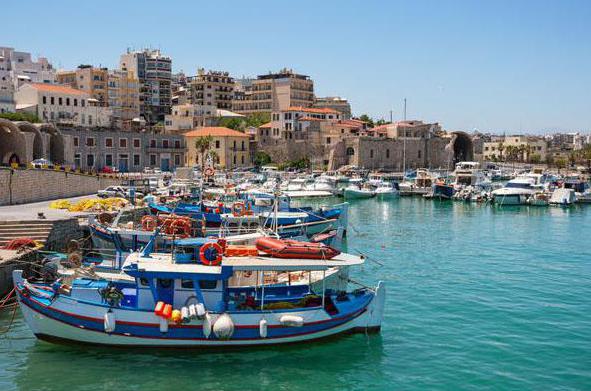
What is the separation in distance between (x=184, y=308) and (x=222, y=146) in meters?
72.7

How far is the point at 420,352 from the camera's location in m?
19.3

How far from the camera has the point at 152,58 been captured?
12325 centimetres

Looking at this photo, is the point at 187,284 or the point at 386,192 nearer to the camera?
the point at 187,284

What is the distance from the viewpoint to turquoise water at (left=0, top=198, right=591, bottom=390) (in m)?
17.2

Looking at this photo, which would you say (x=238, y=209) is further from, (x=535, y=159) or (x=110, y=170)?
(x=535, y=159)

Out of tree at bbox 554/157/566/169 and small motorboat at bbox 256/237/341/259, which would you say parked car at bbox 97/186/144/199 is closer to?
small motorboat at bbox 256/237/341/259

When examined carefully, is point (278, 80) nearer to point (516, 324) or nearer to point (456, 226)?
point (456, 226)

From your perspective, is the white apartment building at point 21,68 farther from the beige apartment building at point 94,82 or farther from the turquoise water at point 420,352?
the turquoise water at point 420,352

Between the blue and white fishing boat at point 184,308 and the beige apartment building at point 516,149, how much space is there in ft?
404

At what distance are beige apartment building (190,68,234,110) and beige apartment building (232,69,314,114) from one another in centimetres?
228

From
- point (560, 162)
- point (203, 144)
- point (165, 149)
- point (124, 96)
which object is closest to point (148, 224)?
point (203, 144)

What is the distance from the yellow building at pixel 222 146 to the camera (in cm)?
8844

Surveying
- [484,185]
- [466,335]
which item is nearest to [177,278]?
[466,335]

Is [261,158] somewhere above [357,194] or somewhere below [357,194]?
above
